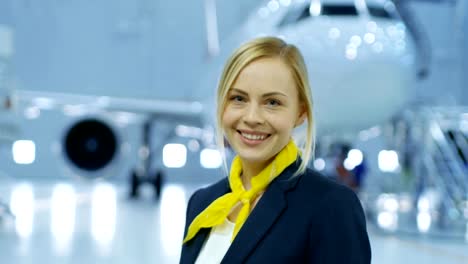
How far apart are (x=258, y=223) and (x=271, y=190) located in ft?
0.22

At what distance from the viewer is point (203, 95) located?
9.06 m

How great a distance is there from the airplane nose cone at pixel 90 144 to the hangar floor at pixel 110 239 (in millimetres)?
1670

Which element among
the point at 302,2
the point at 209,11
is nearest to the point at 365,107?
the point at 302,2

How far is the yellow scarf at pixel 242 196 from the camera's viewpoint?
109 centimetres

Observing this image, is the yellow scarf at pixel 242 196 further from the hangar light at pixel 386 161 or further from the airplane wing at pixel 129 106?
the hangar light at pixel 386 161

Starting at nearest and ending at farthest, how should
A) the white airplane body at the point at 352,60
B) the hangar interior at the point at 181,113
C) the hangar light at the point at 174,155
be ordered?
the white airplane body at the point at 352,60 < the hangar interior at the point at 181,113 < the hangar light at the point at 174,155

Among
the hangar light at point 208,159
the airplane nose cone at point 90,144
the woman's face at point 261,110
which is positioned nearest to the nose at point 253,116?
the woman's face at point 261,110

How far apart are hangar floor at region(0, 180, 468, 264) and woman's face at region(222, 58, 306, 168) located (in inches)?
137

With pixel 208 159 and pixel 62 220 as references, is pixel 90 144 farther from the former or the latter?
pixel 208 159

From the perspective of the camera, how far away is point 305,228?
1.01m

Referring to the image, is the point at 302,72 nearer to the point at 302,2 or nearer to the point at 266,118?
the point at 266,118

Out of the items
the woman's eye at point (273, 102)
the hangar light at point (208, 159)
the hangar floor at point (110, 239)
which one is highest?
A: the woman's eye at point (273, 102)

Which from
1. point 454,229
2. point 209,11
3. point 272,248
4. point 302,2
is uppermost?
point 209,11

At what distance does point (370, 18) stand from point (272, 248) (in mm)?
5203
